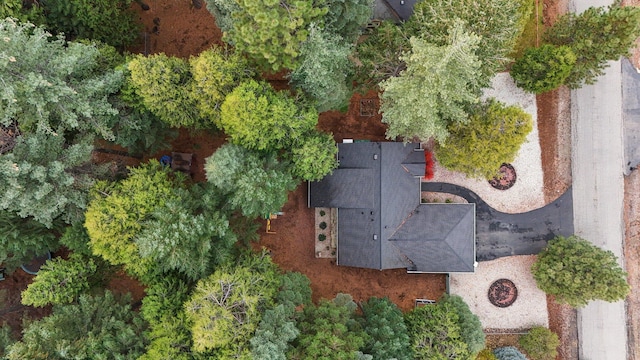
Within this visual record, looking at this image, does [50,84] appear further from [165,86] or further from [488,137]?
[488,137]

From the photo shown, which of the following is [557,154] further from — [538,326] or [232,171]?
[232,171]

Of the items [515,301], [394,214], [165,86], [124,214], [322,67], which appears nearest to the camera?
[322,67]

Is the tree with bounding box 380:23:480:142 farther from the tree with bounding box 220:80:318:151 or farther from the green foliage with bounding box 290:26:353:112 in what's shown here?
the tree with bounding box 220:80:318:151

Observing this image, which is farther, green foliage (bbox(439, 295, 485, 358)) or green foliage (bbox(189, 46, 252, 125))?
green foliage (bbox(439, 295, 485, 358))

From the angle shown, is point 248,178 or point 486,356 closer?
point 248,178

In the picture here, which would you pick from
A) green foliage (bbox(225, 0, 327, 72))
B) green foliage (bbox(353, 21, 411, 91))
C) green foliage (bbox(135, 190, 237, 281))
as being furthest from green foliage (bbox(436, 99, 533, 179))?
green foliage (bbox(135, 190, 237, 281))

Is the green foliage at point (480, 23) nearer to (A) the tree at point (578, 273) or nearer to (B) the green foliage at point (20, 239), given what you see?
(A) the tree at point (578, 273)

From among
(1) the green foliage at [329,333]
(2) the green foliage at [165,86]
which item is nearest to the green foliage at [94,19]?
(2) the green foliage at [165,86]

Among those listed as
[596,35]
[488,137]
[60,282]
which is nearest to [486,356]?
[488,137]

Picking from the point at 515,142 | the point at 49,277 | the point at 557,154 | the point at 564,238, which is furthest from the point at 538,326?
the point at 49,277
